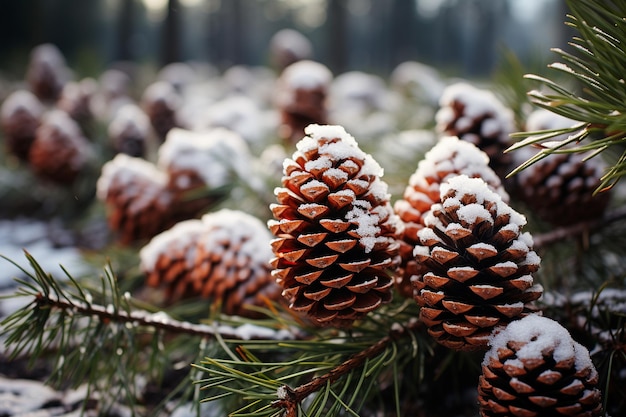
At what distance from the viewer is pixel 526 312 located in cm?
57

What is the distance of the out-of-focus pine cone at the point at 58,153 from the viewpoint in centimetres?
180

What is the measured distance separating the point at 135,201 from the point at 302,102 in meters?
0.70

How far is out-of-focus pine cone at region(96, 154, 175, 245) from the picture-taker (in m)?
1.28

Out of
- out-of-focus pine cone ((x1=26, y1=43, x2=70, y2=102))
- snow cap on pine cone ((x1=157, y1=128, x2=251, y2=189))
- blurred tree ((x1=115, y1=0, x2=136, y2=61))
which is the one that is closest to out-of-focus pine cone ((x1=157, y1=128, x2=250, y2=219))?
snow cap on pine cone ((x1=157, y1=128, x2=251, y2=189))

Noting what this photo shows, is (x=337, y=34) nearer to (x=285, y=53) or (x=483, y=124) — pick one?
(x=285, y=53)

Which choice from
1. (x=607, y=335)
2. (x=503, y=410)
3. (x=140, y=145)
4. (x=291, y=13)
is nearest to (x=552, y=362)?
(x=503, y=410)

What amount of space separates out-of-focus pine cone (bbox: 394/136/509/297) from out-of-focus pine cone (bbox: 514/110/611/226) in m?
0.26

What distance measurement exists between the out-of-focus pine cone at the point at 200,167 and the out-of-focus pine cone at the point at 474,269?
727 millimetres

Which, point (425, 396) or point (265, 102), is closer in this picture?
point (425, 396)

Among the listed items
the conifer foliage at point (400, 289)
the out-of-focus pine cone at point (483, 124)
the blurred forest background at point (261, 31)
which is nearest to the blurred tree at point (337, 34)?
the blurred forest background at point (261, 31)

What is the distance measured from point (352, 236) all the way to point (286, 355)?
39 centimetres

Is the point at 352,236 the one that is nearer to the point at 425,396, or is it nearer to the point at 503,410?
the point at 503,410

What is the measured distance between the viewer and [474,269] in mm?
543

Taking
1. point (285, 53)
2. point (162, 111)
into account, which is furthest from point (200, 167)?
point (285, 53)
